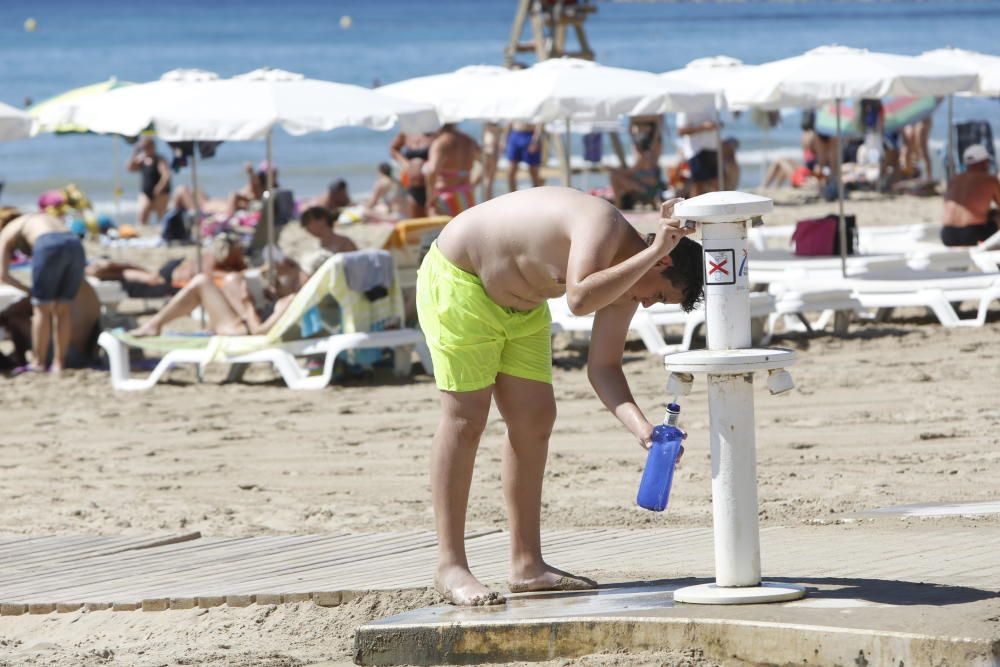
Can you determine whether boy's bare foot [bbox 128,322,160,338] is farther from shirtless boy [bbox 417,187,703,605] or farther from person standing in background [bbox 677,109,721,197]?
person standing in background [bbox 677,109,721,197]

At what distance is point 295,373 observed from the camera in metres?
9.18

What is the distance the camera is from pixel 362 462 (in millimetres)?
7047

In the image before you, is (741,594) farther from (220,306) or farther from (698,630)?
(220,306)

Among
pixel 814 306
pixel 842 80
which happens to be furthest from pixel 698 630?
pixel 842 80

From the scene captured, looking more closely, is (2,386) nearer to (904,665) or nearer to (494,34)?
(904,665)

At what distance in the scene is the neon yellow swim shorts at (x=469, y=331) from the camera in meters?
4.02

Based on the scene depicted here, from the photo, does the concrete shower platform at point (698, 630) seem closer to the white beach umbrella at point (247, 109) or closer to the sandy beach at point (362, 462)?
the sandy beach at point (362, 462)

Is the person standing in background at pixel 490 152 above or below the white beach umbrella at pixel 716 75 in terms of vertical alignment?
below

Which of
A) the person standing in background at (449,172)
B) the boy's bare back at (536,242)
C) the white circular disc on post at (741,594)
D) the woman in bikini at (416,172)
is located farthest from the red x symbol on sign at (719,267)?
the woman in bikini at (416,172)

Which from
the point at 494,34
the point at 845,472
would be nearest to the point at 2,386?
the point at 845,472

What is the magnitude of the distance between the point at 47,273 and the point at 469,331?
244 inches

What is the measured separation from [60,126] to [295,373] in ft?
10.7

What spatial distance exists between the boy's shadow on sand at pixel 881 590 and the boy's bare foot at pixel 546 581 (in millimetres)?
55

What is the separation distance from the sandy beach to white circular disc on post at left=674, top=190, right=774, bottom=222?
1.02 metres
